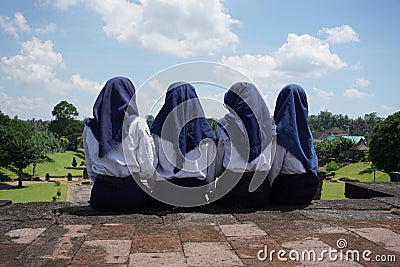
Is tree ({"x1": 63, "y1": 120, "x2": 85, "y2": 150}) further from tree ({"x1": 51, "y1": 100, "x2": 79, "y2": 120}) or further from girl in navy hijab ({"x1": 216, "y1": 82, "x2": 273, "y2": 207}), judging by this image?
girl in navy hijab ({"x1": 216, "y1": 82, "x2": 273, "y2": 207})

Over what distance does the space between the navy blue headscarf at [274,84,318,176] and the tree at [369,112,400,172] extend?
24505 mm

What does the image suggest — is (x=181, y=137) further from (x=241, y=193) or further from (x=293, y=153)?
(x=293, y=153)

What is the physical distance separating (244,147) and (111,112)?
4.19 ft

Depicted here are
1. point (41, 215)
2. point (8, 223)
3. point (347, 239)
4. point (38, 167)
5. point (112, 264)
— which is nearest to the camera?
point (112, 264)

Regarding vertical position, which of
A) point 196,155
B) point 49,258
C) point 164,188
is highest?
point 196,155

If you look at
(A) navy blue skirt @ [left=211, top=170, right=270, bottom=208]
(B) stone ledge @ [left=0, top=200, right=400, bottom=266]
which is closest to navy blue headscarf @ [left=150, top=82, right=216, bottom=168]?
(A) navy blue skirt @ [left=211, top=170, right=270, bottom=208]

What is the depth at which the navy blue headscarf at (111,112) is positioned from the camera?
3.63 metres

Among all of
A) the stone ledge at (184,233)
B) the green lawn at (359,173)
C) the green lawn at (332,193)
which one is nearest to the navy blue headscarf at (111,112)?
the stone ledge at (184,233)

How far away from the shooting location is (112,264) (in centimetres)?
237

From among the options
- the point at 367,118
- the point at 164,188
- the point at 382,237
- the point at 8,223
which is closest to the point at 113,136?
the point at 164,188

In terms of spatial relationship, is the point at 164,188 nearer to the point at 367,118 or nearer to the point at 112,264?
the point at 112,264

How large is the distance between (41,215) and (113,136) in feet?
3.07

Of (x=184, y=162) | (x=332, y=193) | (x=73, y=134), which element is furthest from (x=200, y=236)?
(x=73, y=134)

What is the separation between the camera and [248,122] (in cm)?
386
